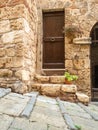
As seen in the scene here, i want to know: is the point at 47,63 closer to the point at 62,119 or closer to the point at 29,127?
the point at 62,119

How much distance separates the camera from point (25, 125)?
5.80 ft

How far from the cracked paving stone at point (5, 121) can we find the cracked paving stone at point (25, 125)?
1.2 inches

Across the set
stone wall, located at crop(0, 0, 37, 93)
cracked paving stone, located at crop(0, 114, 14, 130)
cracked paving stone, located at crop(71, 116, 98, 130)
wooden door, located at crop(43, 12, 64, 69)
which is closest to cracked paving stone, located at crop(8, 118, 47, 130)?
cracked paving stone, located at crop(0, 114, 14, 130)

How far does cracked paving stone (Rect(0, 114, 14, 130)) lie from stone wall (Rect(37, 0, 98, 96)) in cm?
327

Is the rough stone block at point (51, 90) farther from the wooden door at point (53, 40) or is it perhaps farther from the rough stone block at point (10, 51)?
the wooden door at point (53, 40)

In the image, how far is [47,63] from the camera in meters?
5.27

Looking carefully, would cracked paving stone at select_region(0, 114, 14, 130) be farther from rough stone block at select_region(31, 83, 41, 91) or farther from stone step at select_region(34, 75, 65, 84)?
stone step at select_region(34, 75, 65, 84)

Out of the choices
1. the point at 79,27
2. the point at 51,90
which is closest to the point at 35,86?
the point at 51,90

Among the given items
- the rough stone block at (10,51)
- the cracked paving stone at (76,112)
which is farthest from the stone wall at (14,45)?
the cracked paving stone at (76,112)

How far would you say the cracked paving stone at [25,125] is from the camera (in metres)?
1.67

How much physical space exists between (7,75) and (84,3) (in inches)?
107

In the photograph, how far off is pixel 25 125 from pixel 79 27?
3691 millimetres

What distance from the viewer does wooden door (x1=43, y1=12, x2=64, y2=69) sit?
525 cm

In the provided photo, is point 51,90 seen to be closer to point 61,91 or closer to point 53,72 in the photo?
point 61,91
